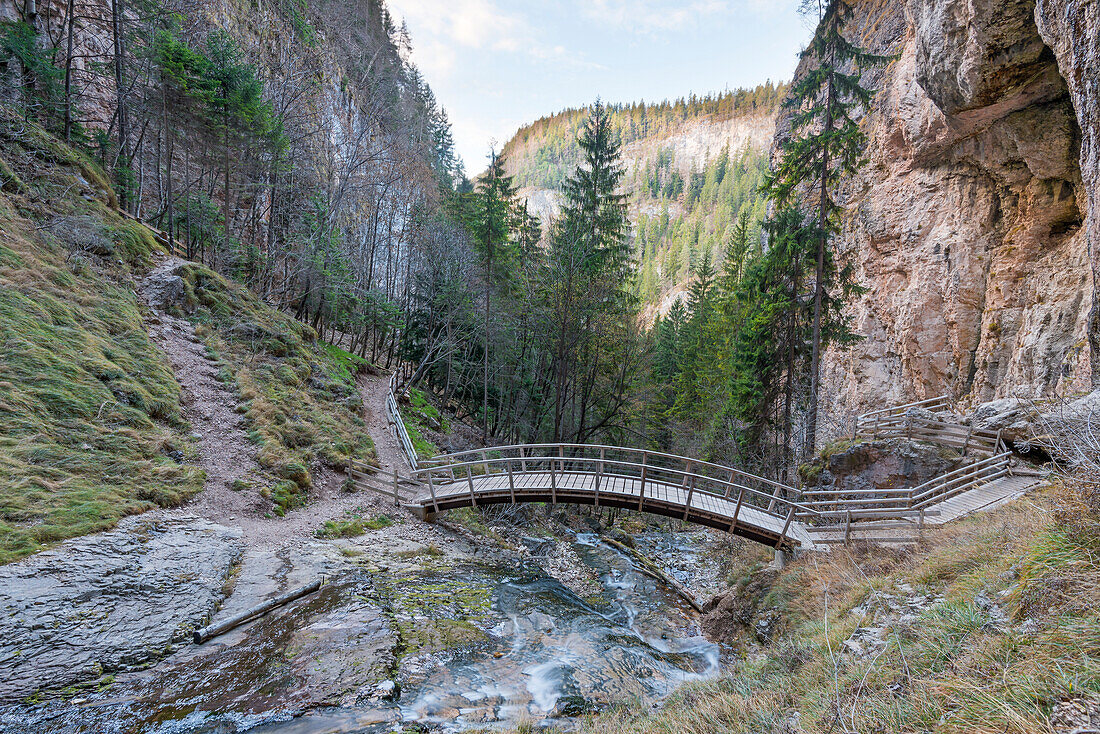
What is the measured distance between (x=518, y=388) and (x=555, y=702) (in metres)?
18.4

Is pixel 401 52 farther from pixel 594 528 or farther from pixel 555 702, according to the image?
pixel 555 702

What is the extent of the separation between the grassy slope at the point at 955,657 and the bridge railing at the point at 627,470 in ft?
12.6

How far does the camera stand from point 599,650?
8297 mm

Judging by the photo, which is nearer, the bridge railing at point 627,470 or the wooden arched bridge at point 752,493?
the wooden arched bridge at point 752,493

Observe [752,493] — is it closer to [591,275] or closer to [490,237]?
[591,275]

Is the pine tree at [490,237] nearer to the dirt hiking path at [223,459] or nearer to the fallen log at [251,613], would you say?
the dirt hiking path at [223,459]

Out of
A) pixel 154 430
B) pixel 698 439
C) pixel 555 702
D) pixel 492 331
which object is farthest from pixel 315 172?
pixel 555 702

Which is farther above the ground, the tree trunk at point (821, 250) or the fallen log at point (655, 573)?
the tree trunk at point (821, 250)

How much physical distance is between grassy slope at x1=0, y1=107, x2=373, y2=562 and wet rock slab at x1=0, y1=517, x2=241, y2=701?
429mm

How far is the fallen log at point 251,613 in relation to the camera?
5.79 m

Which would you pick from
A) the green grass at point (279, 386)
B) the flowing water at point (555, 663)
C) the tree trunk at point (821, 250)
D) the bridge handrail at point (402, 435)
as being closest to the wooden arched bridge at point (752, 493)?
the bridge handrail at point (402, 435)

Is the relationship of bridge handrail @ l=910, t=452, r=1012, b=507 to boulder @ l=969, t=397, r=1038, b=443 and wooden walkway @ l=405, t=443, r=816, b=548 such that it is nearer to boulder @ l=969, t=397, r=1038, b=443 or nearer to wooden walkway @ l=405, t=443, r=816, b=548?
boulder @ l=969, t=397, r=1038, b=443

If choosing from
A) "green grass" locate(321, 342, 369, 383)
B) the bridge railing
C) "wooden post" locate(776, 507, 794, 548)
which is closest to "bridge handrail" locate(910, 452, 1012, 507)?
the bridge railing

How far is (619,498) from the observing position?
431 inches
